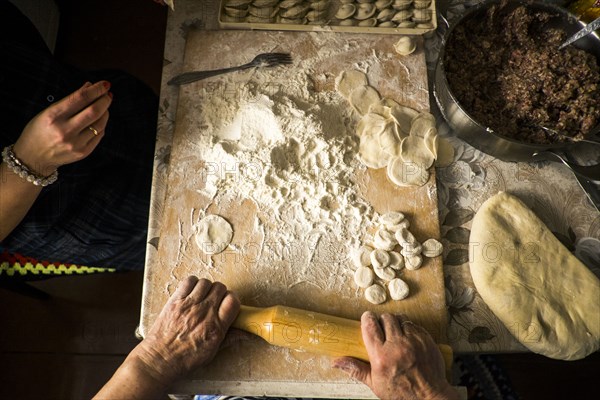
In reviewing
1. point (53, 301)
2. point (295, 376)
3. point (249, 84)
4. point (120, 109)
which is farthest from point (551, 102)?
point (53, 301)

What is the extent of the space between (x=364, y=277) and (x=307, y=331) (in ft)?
0.62

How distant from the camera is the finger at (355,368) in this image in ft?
2.85

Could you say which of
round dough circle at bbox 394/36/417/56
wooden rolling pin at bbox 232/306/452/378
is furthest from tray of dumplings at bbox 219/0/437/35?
wooden rolling pin at bbox 232/306/452/378

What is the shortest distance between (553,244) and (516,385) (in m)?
0.97

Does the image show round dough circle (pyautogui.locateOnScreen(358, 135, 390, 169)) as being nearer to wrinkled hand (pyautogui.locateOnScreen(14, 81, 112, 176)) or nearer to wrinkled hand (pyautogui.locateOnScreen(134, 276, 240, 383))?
wrinkled hand (pyautogui.locateOnScreen(134, 276, 240, 383))

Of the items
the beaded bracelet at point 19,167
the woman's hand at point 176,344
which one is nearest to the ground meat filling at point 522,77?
the woman's hand at point 176,344

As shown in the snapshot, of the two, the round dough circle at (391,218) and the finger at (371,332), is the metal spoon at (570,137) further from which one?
the finger at (371,332)

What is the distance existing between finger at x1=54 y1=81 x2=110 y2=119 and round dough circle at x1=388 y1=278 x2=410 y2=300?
2.53ft

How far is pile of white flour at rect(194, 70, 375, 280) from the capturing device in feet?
3.28

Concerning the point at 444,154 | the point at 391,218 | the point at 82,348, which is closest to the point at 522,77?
the point at 444,154

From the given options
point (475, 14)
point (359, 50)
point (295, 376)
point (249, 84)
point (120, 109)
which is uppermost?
point (475, 14)

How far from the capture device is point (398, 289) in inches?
37.2

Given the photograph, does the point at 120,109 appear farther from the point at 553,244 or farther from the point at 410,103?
the point at 553,244

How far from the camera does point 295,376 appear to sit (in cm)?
90
